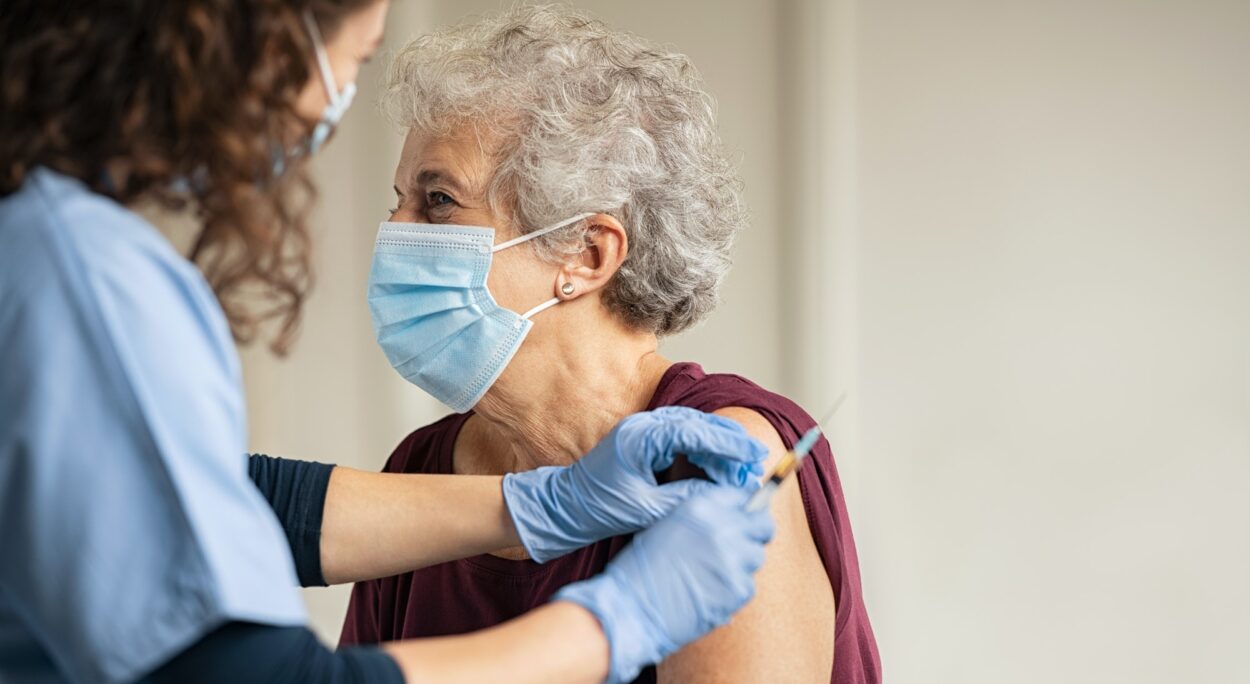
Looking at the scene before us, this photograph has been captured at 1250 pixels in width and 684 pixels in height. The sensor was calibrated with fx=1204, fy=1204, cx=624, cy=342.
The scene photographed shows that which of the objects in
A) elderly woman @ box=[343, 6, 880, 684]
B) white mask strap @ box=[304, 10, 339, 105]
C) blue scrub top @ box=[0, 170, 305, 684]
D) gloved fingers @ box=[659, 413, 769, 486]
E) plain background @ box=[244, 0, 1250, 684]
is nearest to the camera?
blue scrub top @ box=[0, 170, 305, 684]

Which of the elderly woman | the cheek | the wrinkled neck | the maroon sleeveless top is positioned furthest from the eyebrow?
the maroon sleeveless top

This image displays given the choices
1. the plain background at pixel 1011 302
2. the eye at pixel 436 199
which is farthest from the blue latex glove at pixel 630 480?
the plain background at pixel 1011 302

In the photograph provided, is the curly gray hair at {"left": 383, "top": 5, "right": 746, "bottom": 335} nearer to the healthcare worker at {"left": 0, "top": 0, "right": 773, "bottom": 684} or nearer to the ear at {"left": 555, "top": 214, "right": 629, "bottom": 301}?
the ear at {"left": 555, "top": 214, "right": 629, "bottom": 301}

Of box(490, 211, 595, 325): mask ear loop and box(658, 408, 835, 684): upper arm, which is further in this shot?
box(490, 211, 595, 325): mask ear loop

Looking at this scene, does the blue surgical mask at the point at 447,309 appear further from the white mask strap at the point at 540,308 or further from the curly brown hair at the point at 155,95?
the curly brown hair at the point at 155,95

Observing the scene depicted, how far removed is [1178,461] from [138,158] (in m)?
2.23

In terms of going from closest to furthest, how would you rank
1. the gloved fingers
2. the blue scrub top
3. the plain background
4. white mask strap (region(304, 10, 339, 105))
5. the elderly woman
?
the blue scrub top
white mask strap (region(304, 10, 339, 105))
the gloved fingers
the elderly woman
the plain background

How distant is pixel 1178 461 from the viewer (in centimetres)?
250

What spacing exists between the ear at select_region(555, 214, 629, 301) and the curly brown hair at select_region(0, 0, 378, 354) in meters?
0.67

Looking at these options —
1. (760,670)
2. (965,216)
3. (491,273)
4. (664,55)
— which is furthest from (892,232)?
(760,670)

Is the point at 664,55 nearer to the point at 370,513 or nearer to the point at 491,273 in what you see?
the point at 491,273

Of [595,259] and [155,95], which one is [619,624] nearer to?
[155,95]

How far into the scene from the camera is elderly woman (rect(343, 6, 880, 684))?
157 cm

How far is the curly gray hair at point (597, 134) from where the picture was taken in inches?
61.9
